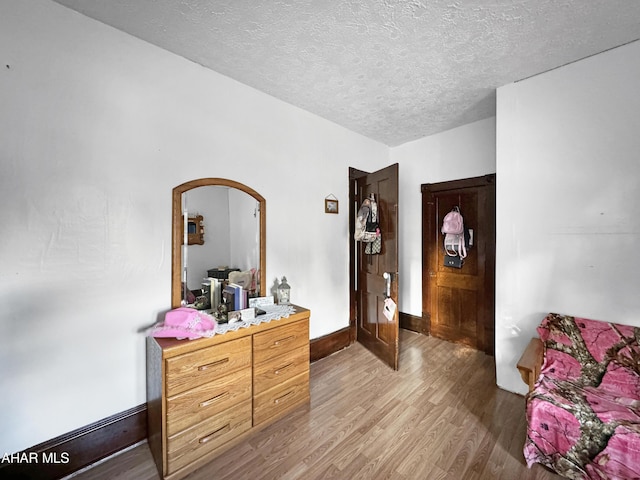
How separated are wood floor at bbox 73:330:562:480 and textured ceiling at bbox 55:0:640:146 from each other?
8.77 feet

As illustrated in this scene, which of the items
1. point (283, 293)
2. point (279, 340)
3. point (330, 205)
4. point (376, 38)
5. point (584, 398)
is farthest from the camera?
point (330, 205)

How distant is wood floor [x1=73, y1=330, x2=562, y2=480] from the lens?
1486 mm

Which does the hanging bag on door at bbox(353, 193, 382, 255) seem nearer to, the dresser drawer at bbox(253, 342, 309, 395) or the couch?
the dresser drawer at bbox(253, 342, 309, 395)

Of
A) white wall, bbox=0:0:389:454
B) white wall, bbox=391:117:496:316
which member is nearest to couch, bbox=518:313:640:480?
white wall, bbox=391:117:496:316

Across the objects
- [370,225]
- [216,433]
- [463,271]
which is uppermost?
[370,225]

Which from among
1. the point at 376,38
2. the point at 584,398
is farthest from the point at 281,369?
the point at 376,38

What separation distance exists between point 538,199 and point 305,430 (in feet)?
8.41

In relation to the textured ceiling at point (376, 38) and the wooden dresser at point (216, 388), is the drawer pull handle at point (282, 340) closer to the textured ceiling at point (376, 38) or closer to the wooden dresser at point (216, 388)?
the wooden dresser at point (216, 388)

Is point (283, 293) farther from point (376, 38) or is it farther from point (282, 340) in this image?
point (376, 38)

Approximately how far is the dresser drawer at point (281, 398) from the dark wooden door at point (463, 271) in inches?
85.0

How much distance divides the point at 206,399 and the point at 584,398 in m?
2.26

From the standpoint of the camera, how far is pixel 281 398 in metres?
1.94

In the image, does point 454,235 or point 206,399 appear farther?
point 454,235

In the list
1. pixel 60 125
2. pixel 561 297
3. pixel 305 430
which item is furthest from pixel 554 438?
pixel 60 125
